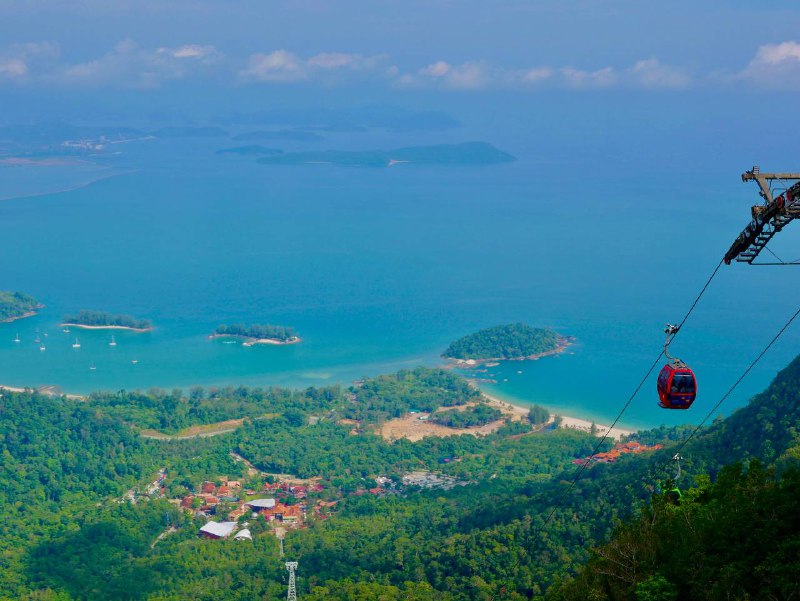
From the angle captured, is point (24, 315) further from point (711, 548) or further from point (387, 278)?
point (711, 548)

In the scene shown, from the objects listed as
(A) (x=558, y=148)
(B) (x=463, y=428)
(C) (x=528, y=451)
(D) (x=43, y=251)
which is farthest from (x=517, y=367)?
(A) (x=558, y=148)

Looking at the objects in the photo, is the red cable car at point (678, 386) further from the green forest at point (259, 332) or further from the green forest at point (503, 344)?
the green forest at point (259, 332)

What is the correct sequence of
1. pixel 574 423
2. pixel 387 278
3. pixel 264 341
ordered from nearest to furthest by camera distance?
pixel 574 423 < pixel 264 341 < pixel 387 278

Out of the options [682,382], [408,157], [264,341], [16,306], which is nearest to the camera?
[682,382]

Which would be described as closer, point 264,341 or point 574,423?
point 574,423

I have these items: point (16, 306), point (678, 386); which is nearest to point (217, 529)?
point (678, 386)

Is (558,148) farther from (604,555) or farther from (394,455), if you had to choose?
(604,555)

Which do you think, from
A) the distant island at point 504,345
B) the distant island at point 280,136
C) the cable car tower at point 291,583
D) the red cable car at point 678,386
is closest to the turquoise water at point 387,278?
the distant island at point 504,345
